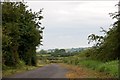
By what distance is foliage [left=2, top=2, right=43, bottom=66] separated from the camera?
42250 mm

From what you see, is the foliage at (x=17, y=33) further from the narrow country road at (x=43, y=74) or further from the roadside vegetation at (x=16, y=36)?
the narrow country road at (x=43, y=74)

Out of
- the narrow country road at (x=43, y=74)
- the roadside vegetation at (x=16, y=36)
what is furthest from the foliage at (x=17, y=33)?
the narrow country road at (x=43, y=74)

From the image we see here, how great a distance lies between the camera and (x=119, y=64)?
30.5m

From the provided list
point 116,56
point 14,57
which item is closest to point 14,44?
point 14,57

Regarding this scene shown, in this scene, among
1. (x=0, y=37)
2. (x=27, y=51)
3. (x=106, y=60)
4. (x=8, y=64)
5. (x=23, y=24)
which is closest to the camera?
(x=0, y=37)

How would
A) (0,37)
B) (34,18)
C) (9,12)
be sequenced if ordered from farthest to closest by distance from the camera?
(34,18) < (9,12) < (0,37)

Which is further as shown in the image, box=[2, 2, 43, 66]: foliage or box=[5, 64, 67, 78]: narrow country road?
box=[2, 2, 43, 66]: foliage

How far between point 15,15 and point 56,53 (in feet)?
446

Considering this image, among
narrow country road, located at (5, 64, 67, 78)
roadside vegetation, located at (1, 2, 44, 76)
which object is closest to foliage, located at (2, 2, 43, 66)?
roadside vegetation, located at (1, 2, 44, 76)

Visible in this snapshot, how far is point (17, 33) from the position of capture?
46156 millimetres

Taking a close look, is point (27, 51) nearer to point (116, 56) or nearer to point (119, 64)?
point (116, 56)

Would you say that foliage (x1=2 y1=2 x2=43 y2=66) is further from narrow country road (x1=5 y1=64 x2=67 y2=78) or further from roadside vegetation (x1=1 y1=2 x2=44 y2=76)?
narrow country road (x1=5 y1=64 x2=67 y2=78)

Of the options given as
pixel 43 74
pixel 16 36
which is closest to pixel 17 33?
pixel 16 36

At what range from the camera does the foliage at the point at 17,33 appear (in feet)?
139
